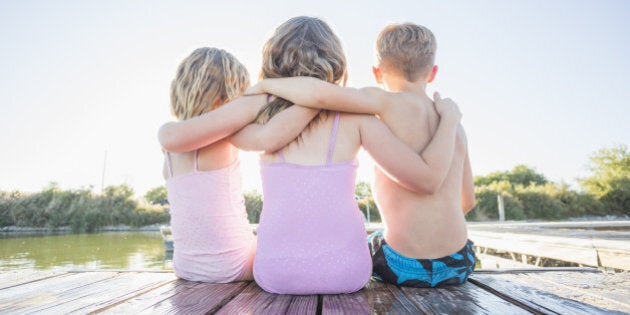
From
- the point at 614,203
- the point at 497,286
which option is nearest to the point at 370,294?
the point at 497,286

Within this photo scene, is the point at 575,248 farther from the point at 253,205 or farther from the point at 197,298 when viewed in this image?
the point at 253,205

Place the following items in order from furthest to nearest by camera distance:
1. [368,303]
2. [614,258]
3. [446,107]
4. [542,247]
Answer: [542,247] → [614,258] → [446,107] → [368,303]

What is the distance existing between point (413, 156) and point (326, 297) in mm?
561

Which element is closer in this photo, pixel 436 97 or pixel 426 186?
pixel 426 186

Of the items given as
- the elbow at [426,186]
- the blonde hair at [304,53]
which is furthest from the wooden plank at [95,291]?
the elbow at [426,186]

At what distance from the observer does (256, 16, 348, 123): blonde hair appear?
1.42 meters

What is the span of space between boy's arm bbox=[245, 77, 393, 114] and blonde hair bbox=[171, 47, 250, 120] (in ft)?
0.91

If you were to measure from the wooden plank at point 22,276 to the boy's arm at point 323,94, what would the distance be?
130 cm

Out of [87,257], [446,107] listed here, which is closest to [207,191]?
[446,107]

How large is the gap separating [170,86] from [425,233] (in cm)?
126

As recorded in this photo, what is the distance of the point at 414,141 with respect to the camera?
140 centimetres

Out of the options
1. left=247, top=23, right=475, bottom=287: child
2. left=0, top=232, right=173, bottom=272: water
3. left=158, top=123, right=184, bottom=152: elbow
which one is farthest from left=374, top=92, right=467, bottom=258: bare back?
left=0, top=232, right=173, bottom=272: water

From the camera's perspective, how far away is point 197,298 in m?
1.17

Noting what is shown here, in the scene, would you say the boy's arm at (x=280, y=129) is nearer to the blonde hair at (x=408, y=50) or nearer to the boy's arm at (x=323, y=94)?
the boy's arm at (x=323, y=94)
